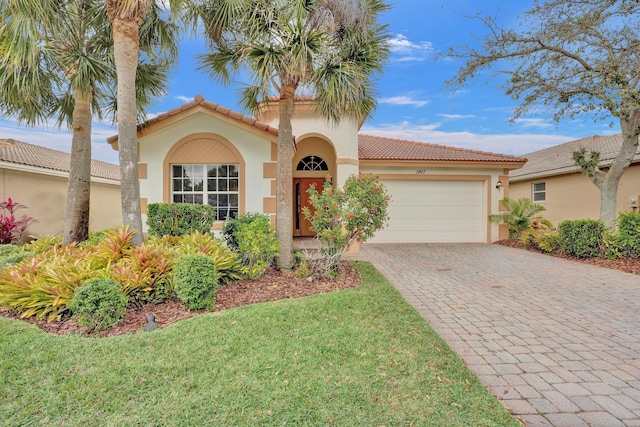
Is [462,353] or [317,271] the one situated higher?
[317,271]

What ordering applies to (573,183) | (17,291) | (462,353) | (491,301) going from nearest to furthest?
(462,353) < (17,291) < (491,301) < (573,183)

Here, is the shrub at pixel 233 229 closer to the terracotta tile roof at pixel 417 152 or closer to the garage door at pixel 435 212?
the terracotta tile roof at pixel 417 152

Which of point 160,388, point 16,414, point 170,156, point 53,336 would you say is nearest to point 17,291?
point 53,336

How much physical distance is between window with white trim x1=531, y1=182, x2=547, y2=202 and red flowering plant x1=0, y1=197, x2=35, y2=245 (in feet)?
80.9

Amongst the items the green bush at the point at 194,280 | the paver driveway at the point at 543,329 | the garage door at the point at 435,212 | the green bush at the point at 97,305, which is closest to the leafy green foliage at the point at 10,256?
the green bush at the point at 97,305

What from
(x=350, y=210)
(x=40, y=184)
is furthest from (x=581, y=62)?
(x=40, y=184)

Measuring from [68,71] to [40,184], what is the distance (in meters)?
8.19

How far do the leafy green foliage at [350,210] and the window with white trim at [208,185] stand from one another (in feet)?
13.3

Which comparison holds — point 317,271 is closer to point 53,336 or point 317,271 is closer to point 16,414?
point 53,336

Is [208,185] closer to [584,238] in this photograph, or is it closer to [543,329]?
[543,329]

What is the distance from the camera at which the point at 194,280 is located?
483cm

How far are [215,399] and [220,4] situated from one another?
781 centimetres

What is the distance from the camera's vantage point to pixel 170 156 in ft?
32.2

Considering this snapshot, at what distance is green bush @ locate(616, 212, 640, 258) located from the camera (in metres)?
9.45
